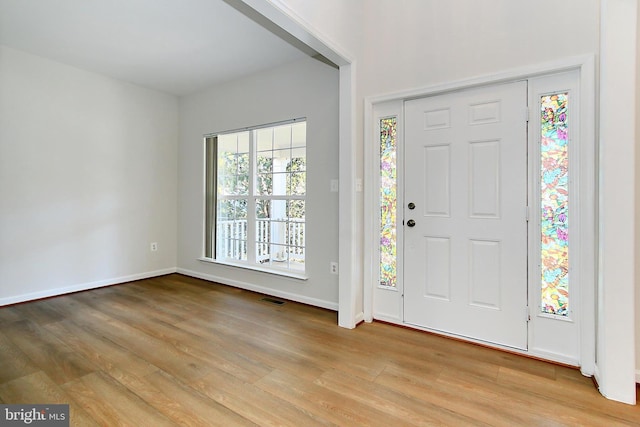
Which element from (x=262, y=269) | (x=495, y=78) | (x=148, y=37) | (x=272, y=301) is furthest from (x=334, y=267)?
(x=148, y=37)

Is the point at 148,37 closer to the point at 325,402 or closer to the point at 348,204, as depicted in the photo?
the point at 348,204

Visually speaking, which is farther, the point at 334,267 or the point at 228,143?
the point at 228,143

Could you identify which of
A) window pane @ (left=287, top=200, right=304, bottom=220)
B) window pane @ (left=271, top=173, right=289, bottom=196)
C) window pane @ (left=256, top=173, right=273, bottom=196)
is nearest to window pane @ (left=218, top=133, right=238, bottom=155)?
window pane @ (left=256, top=173, right=273, bottom=196)

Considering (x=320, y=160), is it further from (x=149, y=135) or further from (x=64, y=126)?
(x=64, y=126)

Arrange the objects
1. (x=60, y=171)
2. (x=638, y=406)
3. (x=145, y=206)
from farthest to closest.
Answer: (x=145, y=206) < (x=60, y=171) < (x=638, y=406)

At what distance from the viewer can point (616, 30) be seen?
1.67 m

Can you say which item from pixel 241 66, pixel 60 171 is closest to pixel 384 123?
pixel 241 66

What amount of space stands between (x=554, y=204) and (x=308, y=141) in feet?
7.25

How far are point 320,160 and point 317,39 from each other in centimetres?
119

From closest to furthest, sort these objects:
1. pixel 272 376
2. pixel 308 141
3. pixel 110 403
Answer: pixel 110 403
pixel 272 376
pixel 308 141

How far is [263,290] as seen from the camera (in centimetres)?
363

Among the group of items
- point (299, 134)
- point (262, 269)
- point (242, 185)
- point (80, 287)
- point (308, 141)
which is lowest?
point (80, 287)

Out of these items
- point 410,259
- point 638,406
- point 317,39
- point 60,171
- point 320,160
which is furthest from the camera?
point 60,171

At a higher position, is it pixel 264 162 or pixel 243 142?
pixel 243 142
